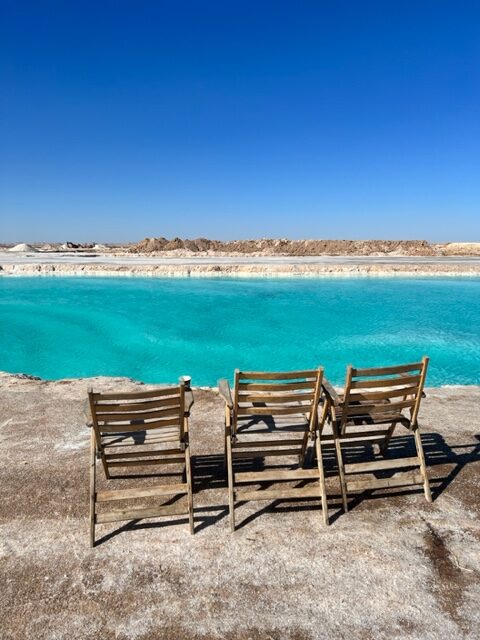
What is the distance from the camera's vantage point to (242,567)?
3260 millimetres

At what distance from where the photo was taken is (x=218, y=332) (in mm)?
17422

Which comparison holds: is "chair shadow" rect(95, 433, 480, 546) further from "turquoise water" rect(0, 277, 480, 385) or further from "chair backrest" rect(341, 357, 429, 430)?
"turquoise water" rect(0, 277, 480, 385)

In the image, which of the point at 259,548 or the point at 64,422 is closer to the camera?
the point at 259,548

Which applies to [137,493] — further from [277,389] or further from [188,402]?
[277,389]

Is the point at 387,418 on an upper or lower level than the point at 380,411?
lower

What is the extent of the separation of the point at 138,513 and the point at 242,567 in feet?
3.34

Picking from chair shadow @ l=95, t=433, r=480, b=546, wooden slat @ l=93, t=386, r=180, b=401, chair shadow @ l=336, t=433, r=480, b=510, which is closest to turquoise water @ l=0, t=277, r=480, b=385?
chair shadow @ l=336, t=433, r=480, b=510

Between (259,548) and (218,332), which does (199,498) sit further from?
(218,332)

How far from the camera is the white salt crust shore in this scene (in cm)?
3812

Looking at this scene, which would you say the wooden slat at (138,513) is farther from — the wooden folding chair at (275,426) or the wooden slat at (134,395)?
the wooden slat at (134,395)

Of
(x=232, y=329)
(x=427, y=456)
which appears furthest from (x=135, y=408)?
(x=232, y=329)

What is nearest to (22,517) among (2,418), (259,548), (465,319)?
(259,548)

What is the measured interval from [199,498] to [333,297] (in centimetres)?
2382

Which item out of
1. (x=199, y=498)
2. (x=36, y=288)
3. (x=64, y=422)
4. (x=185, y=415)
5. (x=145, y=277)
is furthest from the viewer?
(x=145, y=277)
